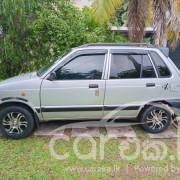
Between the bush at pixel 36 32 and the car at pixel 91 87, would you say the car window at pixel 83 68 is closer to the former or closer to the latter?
the car at pixel 91 87

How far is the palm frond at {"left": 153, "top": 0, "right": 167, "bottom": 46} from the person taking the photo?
222 inches

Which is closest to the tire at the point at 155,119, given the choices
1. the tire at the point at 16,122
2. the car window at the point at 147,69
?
the car window at the point at 147,69

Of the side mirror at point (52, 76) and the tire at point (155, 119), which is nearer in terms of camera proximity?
the side mirror at point (52, 76)

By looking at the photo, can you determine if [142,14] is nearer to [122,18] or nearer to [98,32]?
[98,32]

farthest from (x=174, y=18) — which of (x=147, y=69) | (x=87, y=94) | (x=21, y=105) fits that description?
(x=21, y=105)

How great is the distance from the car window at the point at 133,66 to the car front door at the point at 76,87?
322 mm

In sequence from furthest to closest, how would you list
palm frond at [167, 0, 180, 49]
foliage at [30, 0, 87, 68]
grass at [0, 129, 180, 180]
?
foliage at [30, 0, 87, 68] → palm frond at [167, 0, 180, 49] → grass at [0, 129, 180, 180]

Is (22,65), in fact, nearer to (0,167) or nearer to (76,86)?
(76,86)

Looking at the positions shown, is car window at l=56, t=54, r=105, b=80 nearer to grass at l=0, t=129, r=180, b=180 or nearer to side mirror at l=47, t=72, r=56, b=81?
side mirror at l=47, t=72, r=56, b=81

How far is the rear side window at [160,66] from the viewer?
378 centimetres

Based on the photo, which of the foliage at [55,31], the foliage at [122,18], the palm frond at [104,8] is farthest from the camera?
the foliage at [122,18]

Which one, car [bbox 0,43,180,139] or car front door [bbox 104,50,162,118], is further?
car front door [bbox 104,50,162,118]

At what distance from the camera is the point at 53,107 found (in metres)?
3.68

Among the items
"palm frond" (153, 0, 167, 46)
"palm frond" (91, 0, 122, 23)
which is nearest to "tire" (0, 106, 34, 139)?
"palm frond" (91, 0, 122, 23)
